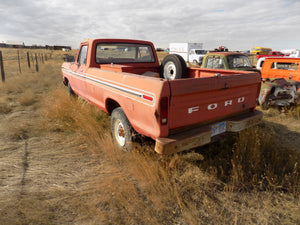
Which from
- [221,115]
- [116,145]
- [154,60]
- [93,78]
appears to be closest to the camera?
[221,115]

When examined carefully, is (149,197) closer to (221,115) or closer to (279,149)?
(221,115)

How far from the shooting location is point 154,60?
17.1ft

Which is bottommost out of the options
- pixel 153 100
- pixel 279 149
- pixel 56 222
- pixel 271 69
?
pixel 56 222

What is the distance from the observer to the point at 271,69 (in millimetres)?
6859

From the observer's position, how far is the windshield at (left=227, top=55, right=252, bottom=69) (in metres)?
6.72

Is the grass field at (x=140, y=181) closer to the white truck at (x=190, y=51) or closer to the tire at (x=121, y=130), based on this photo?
the tire at (x=121, y=130)

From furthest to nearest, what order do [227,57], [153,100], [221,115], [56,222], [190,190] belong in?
[227,57] < [221,115] < [190,190] < [153,100] < [56,222]

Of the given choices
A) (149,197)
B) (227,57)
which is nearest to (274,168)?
(149,197)

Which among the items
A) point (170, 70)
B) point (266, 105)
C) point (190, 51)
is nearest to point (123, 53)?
point (170, 70)

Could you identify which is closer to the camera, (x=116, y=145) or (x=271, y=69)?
(x=116, y=145)

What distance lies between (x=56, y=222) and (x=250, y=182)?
8.15 ft

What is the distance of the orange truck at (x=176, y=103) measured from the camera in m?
2.32

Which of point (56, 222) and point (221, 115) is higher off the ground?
point (221, 115)

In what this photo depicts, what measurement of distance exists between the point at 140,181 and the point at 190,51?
26.4m
